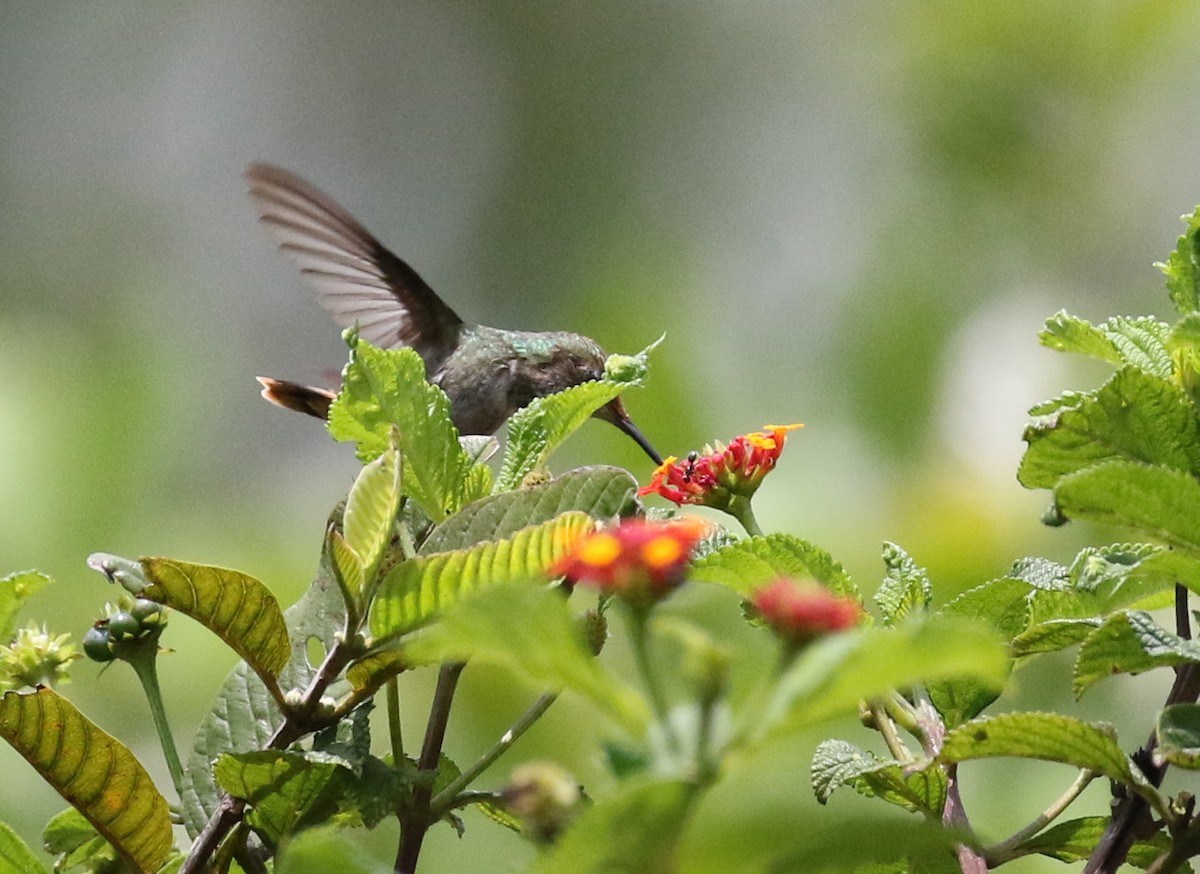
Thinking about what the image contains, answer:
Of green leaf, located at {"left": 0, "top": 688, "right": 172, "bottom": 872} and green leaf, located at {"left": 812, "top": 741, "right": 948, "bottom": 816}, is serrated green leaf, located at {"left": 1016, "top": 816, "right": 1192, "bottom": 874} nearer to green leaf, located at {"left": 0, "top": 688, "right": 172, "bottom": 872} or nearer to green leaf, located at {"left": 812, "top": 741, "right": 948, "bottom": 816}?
green leaf, located at {"left": 812, "top": 741, "right": 948, "bottom": 816}


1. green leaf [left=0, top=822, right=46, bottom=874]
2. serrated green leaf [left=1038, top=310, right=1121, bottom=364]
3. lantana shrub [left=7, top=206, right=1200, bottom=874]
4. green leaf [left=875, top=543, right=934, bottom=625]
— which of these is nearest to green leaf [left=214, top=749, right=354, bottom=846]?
lantana shrub [left=7, top=206, right=1200, bottom=874]

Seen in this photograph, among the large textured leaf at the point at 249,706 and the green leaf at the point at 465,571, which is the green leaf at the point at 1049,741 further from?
the large textured leaf at the point at 249,706

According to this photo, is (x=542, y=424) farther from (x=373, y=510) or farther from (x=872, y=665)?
(x=872, y=665)

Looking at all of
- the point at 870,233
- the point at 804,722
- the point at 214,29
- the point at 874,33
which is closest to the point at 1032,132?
the point at 870,233

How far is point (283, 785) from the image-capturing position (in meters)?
0.73

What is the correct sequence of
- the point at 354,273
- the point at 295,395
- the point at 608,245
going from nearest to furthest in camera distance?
1. the point at 295,395
2. the point at 354,273
3. the point at 608,245

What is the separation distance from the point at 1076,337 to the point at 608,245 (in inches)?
178

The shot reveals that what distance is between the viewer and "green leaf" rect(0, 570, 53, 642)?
0.88m

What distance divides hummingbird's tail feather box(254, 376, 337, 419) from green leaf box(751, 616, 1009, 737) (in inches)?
71.8

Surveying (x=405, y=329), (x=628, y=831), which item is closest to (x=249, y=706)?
(x=628, y=831)

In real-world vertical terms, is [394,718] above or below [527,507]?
below

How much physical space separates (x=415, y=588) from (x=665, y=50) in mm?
7497

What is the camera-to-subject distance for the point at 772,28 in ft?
24.1

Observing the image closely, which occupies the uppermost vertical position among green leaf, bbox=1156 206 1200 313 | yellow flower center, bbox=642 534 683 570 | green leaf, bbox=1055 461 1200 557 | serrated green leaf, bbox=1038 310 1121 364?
green leaf, bbox=1156 206 1200 313
